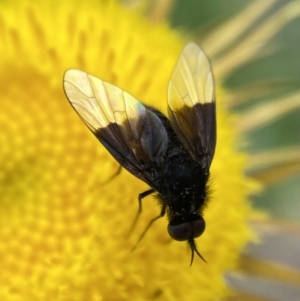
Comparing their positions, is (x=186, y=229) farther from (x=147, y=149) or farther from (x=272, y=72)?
(x=272, y=72)

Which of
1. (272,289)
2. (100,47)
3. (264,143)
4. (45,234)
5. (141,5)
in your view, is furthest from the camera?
(264,143)

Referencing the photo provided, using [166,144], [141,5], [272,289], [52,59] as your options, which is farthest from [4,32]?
[272,289]

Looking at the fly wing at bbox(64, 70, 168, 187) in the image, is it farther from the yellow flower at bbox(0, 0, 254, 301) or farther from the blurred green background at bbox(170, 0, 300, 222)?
the blurred green background at bbox(170, 0, 300, 222)

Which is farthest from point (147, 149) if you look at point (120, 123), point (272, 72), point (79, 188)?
point (272, 72)

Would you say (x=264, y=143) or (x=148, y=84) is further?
(x=264, y=143)

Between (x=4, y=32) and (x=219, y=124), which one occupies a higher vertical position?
(x=4, y=32)

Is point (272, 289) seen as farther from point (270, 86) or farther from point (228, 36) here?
point (228, 36)

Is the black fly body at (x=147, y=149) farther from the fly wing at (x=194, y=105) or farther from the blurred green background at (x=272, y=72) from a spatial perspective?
the blurred green background at (x=272, y=72)

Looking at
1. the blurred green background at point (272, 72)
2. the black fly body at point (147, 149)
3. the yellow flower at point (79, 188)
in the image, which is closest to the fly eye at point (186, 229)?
the black fly body at point (147, 149)

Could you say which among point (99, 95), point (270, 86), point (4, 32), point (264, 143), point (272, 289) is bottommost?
point (272, 289)
